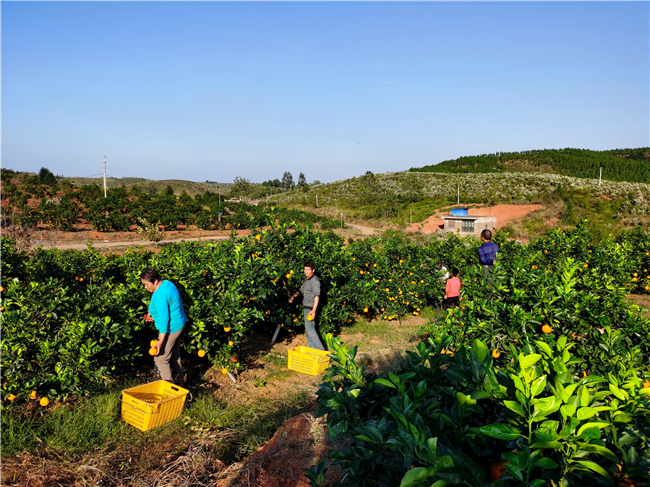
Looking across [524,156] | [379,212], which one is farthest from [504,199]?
[524,156]

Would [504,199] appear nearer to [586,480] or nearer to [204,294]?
[204,294]

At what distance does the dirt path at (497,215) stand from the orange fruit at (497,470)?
25.6 meters

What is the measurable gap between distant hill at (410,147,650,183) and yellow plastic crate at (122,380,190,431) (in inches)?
2028

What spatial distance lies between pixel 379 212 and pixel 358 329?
27573 millimetres

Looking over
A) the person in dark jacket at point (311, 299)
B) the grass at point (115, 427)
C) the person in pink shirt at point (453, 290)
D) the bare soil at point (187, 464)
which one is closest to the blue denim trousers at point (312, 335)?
the person in dark jacket at point (311, 299)

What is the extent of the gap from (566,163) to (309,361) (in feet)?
203

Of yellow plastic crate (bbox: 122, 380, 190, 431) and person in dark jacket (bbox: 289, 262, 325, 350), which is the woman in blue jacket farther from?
person in dark jacket (bbox: 289, 262, 325, 350)

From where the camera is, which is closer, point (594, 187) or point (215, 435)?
point (215, 435)

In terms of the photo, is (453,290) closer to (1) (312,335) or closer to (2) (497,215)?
(1) (312,335)

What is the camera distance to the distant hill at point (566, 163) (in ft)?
154

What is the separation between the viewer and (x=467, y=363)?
5.53ft

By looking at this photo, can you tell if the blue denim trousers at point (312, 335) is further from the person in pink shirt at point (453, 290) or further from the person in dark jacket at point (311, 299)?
the person in pink shirt at point (453, 290)

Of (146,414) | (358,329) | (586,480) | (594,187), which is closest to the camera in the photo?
(586,480)

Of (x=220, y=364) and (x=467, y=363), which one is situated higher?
(x=467, y=363)
